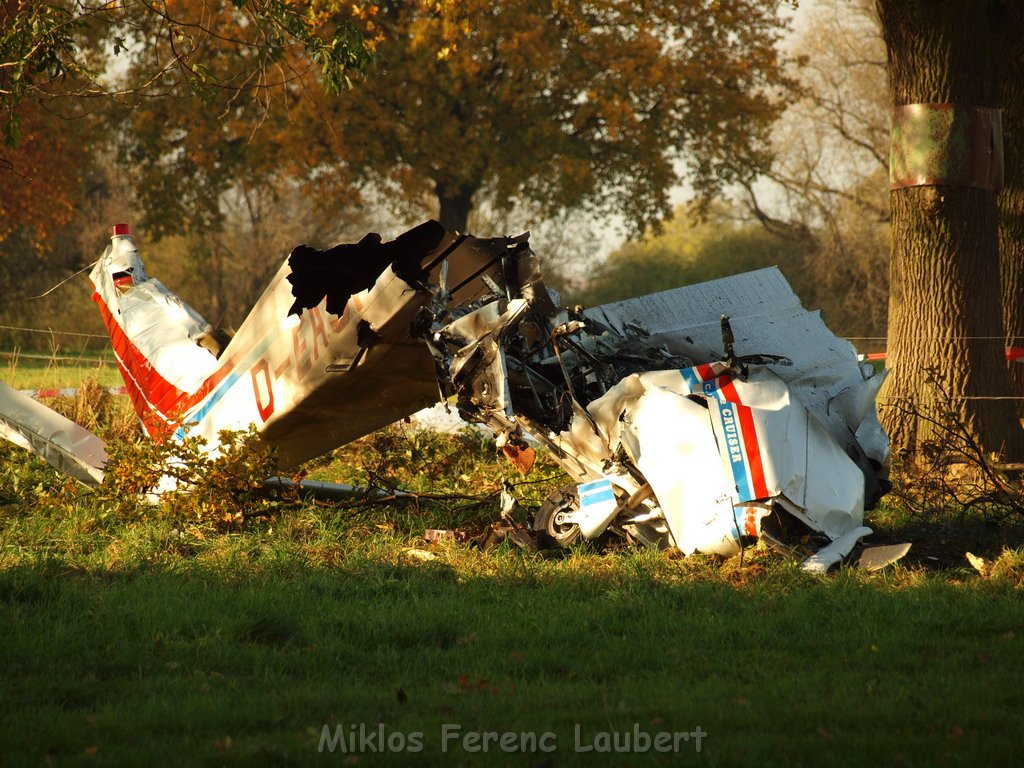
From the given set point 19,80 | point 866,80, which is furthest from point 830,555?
point 866,80

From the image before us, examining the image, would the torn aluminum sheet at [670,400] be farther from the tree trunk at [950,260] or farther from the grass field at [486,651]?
the tree trunk at [950,260]

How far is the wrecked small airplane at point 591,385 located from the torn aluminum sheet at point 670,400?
0.01m

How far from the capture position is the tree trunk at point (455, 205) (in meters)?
30.2

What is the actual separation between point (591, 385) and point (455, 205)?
79.9ft

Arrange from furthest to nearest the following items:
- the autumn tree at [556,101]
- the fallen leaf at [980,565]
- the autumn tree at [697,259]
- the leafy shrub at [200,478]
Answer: the autumn tree at [697,259] < the autumn tree at [556,101] < the leafy shrub at [200,478] < the fallen leaf at [980,565]

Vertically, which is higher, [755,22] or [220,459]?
[755,22]

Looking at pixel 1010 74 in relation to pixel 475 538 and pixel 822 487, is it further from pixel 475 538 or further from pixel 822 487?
pixel 475 538

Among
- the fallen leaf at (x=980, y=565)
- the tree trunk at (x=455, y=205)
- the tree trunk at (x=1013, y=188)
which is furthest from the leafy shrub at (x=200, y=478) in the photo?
the tree trunk at (x=455, y=205)

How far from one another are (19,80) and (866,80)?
30.5 m

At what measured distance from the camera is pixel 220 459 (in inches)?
285

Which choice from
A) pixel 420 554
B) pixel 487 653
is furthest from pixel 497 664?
→ pixel 420 554

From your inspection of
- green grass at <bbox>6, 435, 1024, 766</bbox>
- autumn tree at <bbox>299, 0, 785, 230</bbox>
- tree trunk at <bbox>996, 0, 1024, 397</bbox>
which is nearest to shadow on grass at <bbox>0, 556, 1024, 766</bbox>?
green grass at <bbox>6, 435, 1024, 766</bbox>

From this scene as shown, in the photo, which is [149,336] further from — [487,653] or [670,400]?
[487,653]

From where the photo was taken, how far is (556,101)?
28.8 meters
